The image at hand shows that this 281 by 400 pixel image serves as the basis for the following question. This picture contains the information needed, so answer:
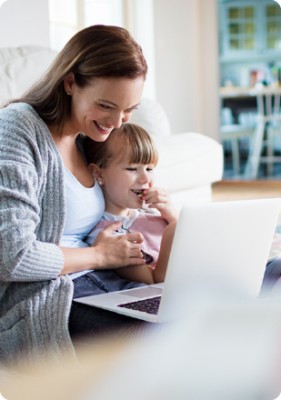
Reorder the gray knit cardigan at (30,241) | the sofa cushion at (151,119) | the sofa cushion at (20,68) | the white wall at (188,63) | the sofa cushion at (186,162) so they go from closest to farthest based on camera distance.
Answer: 1. the gray knit cardigan at (30,241)
2. the sofa cushion at (20,68)
3. the sofa cushion at (186,162)
4. the sofa cushion at (151,119)
5. the white wall at (188,63)

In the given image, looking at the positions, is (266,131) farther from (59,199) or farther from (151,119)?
(59,199)

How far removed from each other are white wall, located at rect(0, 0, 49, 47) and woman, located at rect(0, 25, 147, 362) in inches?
78.1

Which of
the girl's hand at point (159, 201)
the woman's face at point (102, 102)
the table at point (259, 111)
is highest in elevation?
the woman's face at point (102, 102)

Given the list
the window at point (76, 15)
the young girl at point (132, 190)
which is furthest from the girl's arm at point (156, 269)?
the window at point (76, 15)

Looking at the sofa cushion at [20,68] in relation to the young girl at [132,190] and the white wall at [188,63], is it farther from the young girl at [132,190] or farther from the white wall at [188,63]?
the white wall at [188,63]

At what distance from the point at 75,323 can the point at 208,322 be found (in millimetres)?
265

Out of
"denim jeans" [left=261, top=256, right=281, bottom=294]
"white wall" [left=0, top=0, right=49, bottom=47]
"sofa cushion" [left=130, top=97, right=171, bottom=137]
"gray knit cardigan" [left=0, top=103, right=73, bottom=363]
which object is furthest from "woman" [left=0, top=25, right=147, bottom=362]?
"white wall" [left=0, top=0, right=49, bottom=47]

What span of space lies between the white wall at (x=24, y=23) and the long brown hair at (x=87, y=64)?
199cm

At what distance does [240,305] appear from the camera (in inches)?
53.3

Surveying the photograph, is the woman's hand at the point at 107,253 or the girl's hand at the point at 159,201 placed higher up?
the girl's hand at the point at 159,201

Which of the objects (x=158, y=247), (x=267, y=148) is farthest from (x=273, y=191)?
(x=158, y=247)

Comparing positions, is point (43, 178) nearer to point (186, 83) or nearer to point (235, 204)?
point (235, 204)

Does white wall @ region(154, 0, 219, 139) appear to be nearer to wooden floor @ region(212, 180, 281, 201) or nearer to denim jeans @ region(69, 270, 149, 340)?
wooden floor @ region(212, 180, 281, 201)

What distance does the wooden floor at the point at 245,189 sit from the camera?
568 cm
